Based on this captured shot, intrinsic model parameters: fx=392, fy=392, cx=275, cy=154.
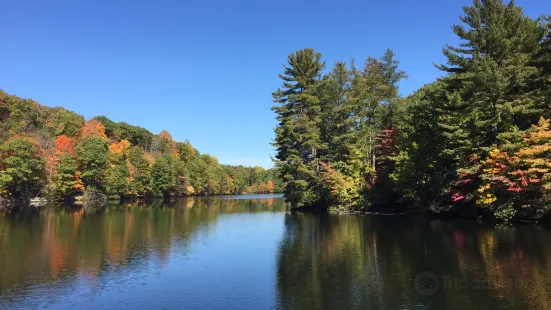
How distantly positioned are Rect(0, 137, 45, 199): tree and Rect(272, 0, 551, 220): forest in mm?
39125

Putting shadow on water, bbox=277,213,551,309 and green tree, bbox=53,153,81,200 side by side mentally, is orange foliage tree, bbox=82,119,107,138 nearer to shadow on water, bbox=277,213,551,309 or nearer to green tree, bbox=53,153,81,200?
green tree, bbox=53,153,81,200

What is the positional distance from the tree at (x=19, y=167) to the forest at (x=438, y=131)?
128 feet

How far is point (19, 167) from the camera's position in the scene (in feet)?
196

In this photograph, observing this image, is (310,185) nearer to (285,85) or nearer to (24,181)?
(285,85)

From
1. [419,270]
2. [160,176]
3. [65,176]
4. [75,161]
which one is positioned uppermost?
[75,161]

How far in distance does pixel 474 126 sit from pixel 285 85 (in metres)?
29.3

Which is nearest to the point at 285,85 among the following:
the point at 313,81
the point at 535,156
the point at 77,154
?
the point at 313,81

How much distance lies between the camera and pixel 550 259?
1667 cm

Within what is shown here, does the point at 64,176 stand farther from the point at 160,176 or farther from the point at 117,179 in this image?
the point at 160,176

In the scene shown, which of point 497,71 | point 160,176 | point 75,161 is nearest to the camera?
point 497,71

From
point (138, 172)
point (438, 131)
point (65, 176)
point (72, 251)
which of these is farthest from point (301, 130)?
point (138, 172)

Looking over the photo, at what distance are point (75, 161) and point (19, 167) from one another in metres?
10.3

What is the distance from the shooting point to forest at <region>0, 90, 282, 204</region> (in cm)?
6252

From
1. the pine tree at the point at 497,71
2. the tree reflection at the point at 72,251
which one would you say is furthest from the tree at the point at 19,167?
the pine tree at the point at 497,71
